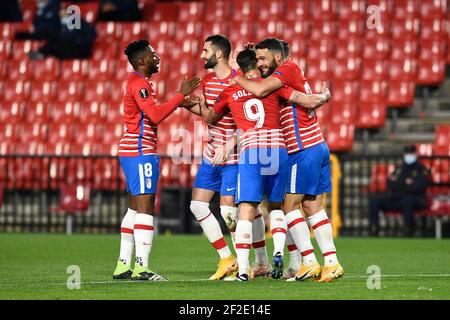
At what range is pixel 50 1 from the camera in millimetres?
23453

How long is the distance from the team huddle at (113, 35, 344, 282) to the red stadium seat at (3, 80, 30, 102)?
12955 mm

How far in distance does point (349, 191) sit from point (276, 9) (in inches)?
207

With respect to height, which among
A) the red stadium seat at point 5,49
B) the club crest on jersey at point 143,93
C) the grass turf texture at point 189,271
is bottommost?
the grass turf texture at point 189,271

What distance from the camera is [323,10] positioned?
75.2 feet

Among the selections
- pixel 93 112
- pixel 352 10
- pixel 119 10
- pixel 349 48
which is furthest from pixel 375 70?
pixel 119 10

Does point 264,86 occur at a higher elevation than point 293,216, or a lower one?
higher

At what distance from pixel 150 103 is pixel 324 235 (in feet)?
6.45

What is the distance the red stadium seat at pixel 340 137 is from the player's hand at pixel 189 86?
32.0 feet

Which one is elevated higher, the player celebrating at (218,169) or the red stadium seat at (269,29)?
the red stadium seat at (269,29)

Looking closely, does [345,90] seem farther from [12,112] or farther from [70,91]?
[12,112]

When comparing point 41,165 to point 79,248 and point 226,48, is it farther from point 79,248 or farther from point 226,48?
point 226,48

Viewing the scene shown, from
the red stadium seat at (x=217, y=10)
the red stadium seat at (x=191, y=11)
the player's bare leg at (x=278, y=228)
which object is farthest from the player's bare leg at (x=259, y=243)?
the red stadium seat at (x=191, y=11)

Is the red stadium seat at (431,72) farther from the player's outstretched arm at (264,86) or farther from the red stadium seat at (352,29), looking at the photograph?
the player's outstretched arm at (264,86)

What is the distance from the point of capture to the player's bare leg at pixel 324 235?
10047 mm
